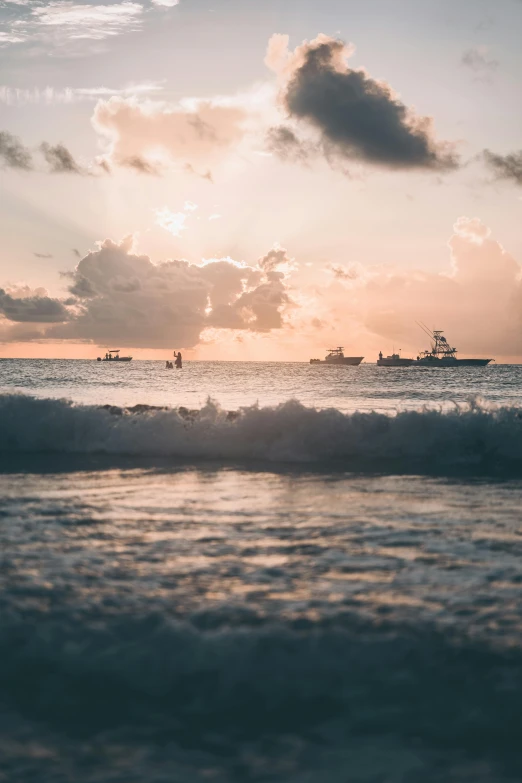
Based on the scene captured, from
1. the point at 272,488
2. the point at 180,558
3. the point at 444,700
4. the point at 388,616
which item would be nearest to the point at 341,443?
the point at 272,488

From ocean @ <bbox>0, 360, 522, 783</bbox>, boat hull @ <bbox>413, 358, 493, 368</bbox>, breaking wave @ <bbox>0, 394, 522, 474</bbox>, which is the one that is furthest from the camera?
boat hull @ <bbox>413, 358, 493, 368</bbox>

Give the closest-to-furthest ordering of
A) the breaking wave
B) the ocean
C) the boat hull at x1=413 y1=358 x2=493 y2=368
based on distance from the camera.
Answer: the ocean < the breaking wave < the boat hull at x1=413 y1=358 x2=493 y2=368

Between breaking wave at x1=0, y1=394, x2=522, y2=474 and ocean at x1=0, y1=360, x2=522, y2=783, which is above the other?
breaking wave at x1=0, y1=394, x2=522, y2=474

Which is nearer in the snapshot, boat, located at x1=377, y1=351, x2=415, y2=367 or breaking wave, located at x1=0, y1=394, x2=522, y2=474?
breaking wave, located at x1=0, y1=394, x2=522, y2=474

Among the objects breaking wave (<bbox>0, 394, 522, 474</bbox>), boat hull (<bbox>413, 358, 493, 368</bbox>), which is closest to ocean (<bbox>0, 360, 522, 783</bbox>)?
breaking wave (<bbox>0, 394, 522, 474</bbox>)

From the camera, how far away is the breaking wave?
17094 mm

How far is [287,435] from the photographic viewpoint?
17.9 meters

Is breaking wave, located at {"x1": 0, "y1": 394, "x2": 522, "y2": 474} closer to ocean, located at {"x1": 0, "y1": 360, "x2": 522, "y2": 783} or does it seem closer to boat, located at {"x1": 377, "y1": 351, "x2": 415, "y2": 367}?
ocean, located at {"x1": 0, "y1": 360, "x2": 522, "y2": 783}

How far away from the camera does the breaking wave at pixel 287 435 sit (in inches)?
673

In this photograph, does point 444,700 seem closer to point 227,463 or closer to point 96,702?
point 96,702

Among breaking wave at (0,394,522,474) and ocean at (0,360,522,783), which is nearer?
ocean at (0,360,522,783)

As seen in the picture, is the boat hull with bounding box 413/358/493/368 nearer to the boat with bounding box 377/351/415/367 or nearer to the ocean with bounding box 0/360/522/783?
the boat with bounding box 377/351/415/367

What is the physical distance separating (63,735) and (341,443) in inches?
560

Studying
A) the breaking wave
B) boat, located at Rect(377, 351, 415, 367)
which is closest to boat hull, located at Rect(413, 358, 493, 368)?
boat, located at Rect(377, 351, 415, 367)
